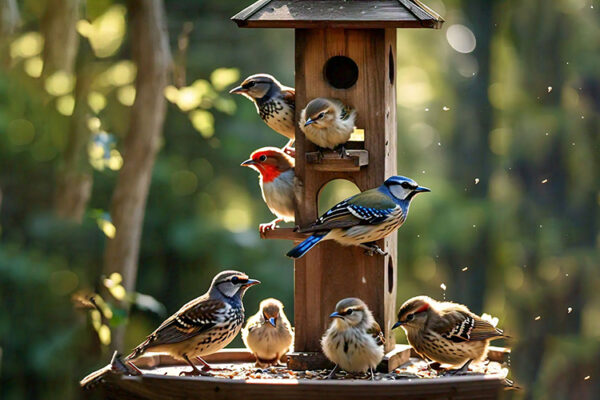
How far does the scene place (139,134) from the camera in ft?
Result: 28.7

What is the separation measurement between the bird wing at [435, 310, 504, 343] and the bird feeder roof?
1.55 meters

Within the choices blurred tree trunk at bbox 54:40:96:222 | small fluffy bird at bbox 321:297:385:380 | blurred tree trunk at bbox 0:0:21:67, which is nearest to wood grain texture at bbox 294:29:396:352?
small fluffy bird at bbox 321:297:385:380

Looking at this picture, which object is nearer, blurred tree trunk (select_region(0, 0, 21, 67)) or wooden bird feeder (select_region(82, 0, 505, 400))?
wooden bird feeder (select_region(82, 0, 505, 400))

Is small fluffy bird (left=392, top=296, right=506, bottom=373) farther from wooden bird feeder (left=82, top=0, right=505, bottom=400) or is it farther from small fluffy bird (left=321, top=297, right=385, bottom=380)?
small fluffy bird (left=321, top=297, right=385, bottom=380)

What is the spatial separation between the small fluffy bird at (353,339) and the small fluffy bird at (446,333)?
1.25ft

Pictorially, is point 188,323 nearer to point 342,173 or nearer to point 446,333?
point 342,173

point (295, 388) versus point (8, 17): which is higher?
point (8, 17)

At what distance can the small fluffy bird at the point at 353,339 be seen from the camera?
4.91 meters

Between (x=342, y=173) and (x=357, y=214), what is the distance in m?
0.38

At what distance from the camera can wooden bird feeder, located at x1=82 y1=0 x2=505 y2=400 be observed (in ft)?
16.9

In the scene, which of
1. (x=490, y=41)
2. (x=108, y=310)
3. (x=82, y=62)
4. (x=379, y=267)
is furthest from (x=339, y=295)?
(x=490, y=41)

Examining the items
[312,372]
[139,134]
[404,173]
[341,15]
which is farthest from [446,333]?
[404,173]

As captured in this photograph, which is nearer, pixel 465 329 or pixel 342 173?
pixel 465 329

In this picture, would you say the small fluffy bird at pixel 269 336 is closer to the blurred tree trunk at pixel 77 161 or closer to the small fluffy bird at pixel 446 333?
the small fluffy bird at pixel 446 333
